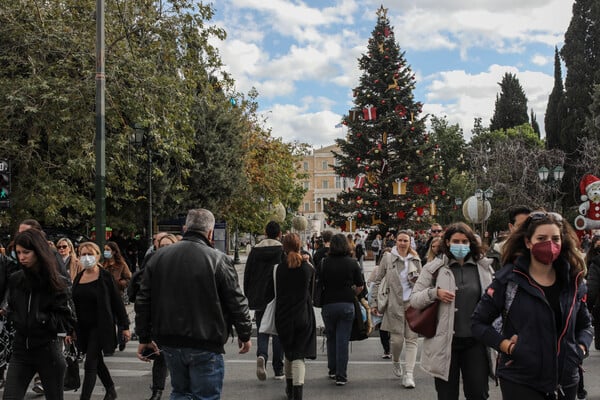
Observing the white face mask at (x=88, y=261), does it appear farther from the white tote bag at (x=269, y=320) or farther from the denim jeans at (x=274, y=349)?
the denim jeans at (x=274, y=349)

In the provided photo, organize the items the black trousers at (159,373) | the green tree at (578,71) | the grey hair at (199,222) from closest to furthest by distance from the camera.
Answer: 1. the grey hair at (199,222)
2. the black trousers at (159,373)
3. the green tree at (578,71)

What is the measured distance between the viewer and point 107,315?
6648 mm

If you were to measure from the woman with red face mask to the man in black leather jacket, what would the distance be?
69.3 inches

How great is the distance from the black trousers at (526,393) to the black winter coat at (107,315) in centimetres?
401

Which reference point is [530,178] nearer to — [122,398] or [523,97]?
[523,97]

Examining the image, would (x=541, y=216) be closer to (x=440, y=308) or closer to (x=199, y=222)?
(x=440, y=308)

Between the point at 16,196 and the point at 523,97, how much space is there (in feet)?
226

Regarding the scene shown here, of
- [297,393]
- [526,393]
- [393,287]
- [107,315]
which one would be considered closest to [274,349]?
[297,393]

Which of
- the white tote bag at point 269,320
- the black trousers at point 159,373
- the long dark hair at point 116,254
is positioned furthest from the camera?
the long dark hair at point 116,254

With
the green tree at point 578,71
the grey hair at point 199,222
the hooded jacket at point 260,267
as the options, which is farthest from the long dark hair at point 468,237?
the green tree at point 578,71

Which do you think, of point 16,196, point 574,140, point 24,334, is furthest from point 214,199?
point 574,140

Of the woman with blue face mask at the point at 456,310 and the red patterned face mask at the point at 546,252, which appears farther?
the woman with blue face mask at the point at 456,310

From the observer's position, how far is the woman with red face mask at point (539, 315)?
12.2ft

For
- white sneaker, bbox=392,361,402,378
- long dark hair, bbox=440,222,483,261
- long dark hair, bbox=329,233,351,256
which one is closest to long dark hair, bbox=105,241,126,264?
long dark hair, bbox=329,233,351,256
